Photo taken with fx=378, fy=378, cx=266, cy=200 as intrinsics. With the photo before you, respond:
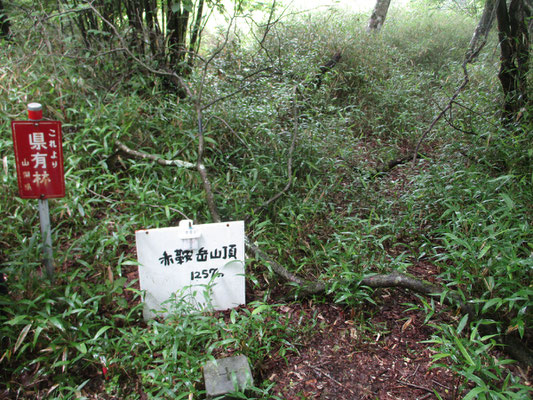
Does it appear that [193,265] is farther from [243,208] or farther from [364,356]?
[364,356]

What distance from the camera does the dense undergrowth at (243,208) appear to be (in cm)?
173

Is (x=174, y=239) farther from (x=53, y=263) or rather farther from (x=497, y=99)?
(x=497, y=99)

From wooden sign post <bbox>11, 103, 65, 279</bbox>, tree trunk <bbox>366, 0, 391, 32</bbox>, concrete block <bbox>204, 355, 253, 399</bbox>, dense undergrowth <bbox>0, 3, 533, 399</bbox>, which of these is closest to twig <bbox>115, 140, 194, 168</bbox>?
dense undergrowth <bbox>0, 3, 533, 399</bbox>

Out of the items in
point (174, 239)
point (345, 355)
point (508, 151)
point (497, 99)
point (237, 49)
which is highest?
point (237, 49)

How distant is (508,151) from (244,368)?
268 cm

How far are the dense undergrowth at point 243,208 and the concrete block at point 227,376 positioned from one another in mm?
67

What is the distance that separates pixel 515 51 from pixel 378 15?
4496 millimetres

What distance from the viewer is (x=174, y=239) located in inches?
78.7

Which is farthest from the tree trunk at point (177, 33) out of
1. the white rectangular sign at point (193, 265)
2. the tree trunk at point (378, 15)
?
the tree trunk at point (378, 15)

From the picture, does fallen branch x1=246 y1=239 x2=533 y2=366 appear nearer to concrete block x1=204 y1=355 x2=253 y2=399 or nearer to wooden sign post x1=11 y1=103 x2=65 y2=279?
concrete block x1=204 y1=355 x2=253 y2=399

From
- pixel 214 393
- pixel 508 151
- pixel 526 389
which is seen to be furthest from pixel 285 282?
pixel 508 151

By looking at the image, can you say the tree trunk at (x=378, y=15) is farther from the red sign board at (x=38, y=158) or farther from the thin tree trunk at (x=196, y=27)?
the red sign board at (x=38, y=158)

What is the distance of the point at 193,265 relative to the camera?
2061 millimetres

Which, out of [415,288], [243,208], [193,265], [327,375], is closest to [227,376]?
[327,375]
